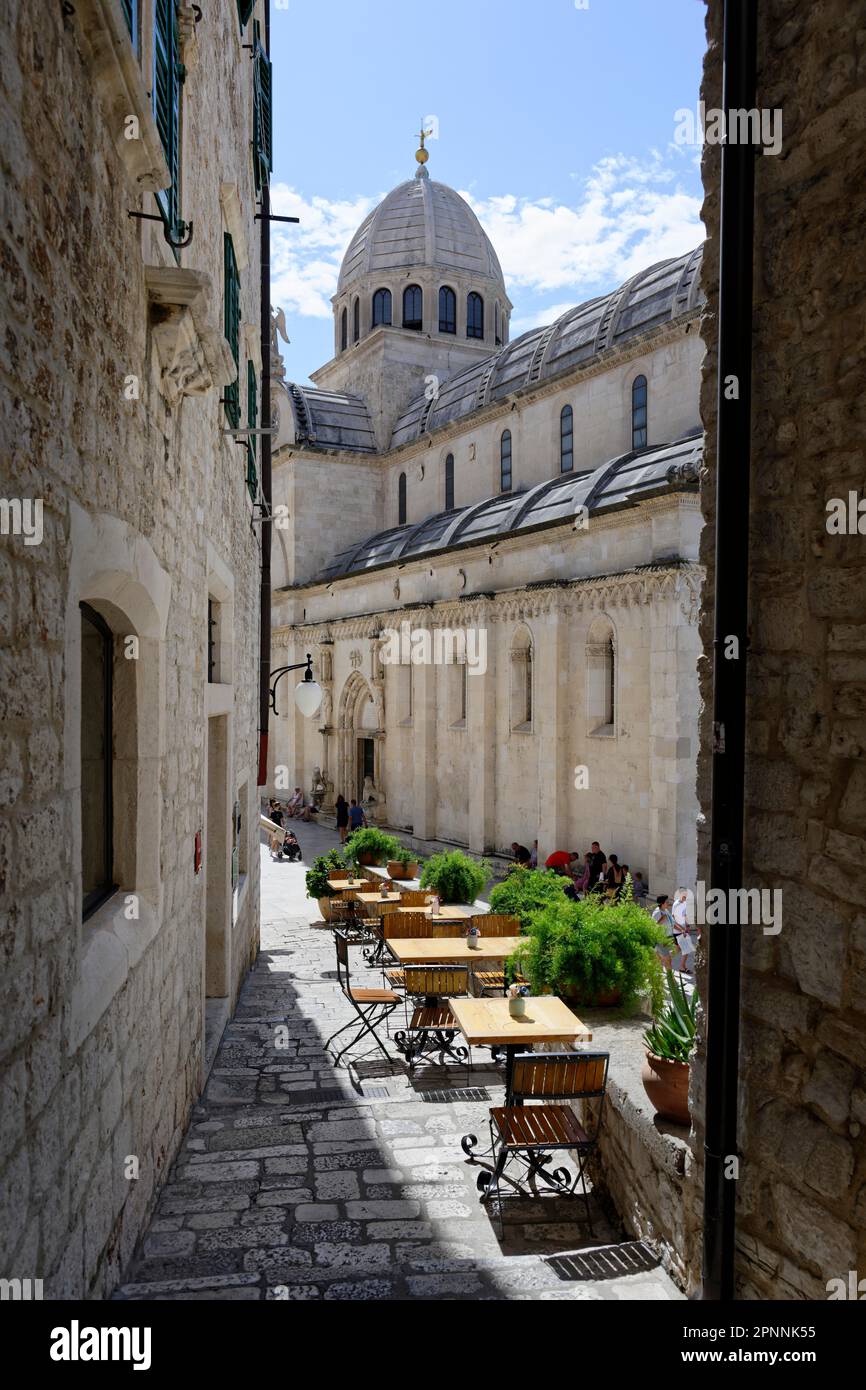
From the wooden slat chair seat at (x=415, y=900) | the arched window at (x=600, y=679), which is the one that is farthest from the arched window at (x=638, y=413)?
the wooden slat chair seat at (x=415, y=900)

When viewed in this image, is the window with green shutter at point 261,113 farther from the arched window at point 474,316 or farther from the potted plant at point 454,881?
the arched window at point 474,316

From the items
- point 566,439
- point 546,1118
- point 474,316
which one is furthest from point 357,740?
point 546,1118

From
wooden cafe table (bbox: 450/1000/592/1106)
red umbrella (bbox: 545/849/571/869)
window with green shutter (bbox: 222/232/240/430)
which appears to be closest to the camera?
wooden cafe table (bbox: 450/1000/592/1106)

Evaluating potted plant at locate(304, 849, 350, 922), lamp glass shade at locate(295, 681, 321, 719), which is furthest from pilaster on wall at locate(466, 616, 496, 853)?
lamp glass shade at locate(295, 681, 321, 719)

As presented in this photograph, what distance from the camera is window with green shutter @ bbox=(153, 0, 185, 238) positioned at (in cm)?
409

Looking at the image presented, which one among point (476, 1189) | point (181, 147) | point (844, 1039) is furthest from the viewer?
point (476, 1189)

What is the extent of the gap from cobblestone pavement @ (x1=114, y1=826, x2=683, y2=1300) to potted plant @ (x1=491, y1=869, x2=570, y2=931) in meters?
2.06

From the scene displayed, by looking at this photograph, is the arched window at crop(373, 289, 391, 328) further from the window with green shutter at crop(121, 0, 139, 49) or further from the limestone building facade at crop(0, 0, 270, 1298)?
the window with green shutter at crop(121, 0, 139, 49)

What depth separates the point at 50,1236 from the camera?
270cm

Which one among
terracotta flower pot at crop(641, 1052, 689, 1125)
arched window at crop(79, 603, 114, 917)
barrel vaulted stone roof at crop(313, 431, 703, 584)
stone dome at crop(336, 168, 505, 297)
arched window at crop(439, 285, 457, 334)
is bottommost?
terracotta flower pot at crop(641, 1052, 689, 1125)

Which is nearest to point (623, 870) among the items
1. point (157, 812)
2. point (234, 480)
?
A: point (234, 480)

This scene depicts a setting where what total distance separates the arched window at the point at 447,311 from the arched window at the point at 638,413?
1380cm

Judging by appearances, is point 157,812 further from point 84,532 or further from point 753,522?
point 753,522

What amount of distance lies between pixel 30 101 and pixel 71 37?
528mm
